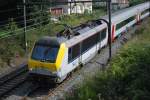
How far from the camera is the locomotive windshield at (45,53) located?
19641mm

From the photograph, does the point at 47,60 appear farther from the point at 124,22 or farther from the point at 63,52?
the point at 124,22

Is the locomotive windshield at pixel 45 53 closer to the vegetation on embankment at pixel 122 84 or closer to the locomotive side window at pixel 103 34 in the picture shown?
the vegetation on embankment at pixel 122 84

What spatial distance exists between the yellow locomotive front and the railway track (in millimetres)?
1488

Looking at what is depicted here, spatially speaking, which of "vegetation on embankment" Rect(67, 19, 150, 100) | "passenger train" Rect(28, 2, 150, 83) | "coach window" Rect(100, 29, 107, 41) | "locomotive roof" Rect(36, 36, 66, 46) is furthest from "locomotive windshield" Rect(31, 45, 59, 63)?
"coach window" Rect(100, 29, 107, 41)

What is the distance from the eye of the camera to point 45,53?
65.3 feet

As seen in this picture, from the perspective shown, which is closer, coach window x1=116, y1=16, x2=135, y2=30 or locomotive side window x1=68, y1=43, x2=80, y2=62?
locomotive side window x1=68, y1=43, x2=80, y2=62

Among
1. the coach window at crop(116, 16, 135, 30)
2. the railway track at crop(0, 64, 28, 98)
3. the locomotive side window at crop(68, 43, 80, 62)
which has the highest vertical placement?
the coach window at crop(116, 16, 135, 30)

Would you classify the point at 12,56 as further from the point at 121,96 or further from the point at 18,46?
the point at 121,96

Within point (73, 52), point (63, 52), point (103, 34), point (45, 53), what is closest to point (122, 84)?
point (63, 52)

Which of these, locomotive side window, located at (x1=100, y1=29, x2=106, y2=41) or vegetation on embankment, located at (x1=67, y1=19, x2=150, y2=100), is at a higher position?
locomotive side window, located at (x1=100, y1=29, x2=106, y2=41)

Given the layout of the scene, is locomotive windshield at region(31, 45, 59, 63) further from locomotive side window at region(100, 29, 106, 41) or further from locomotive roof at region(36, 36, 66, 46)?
locomotive side window at region(100, 29, 106, 41)

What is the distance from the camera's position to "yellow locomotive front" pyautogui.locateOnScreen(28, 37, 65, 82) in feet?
63.8

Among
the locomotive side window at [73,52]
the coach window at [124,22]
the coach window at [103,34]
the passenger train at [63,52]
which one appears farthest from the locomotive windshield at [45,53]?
the coach window at [124,22]

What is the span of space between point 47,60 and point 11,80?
334 cm
